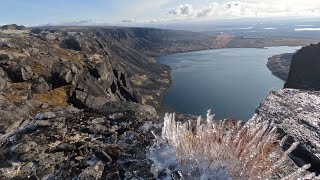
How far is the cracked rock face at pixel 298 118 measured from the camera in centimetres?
1388

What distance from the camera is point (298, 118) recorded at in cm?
1738

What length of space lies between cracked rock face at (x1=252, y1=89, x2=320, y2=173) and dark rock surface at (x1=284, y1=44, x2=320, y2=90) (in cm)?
11185

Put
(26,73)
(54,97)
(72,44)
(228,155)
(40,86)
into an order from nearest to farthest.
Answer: (228,155) < (54,97) < (40,86) < (26,73) < (72,44)

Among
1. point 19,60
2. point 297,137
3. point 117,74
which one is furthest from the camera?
point 117,74

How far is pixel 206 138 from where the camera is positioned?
1066 cm

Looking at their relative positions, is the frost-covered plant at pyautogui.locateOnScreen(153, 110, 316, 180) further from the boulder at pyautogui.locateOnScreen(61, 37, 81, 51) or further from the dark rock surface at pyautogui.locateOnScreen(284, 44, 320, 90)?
the dark rock surface at pyautogui.locateOnScreen(284, 44, 320, 90)

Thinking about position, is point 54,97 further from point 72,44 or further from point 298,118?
point 72,44

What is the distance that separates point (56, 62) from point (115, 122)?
63.6 meters

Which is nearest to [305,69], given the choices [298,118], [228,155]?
[298,118]

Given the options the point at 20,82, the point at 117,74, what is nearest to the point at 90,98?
the point at 20,82

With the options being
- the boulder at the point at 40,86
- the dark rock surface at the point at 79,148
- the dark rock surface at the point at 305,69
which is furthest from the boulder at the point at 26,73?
the dark rock surface at the point at 305,69

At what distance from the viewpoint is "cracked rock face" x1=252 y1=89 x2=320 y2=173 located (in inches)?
547

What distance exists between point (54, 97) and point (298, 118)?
1793 inches

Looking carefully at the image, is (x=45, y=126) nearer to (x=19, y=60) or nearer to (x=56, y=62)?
(x=19, y=60)
